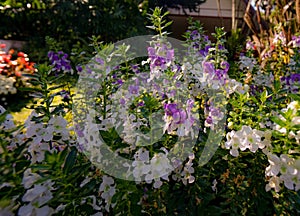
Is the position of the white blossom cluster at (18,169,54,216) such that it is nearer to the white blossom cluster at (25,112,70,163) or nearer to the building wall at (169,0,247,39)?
the white blossom cluster at (25,112,70,163)

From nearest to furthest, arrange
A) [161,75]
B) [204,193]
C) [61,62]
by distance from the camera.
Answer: [204,193] → [161,75] → [61,62]

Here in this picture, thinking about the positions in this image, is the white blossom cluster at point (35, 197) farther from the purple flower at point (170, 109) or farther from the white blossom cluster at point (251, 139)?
the white blossom cluster at point (251, 139)

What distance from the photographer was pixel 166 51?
4.74 feet

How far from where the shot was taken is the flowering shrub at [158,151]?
1.04 metres

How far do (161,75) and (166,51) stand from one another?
106 mm

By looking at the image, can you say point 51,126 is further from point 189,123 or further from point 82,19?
point 82,19

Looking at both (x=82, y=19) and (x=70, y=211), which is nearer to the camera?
(x=70, y=211)

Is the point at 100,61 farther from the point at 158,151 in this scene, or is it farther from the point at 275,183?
the point at 275,183

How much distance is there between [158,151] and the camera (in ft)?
3.85

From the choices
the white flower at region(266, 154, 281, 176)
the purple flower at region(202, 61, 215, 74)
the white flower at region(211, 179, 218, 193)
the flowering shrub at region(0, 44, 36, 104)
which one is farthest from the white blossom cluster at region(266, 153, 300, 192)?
the flowering shrub at region(0, 44, 36, 104)

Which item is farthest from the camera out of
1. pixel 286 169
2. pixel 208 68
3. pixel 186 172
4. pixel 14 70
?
pixel 14 70

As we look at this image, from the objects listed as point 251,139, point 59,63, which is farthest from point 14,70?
point 251,139

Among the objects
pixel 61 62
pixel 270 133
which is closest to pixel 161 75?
pixel 270 133

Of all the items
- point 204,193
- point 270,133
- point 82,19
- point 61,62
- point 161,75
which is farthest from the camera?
point 82,19
